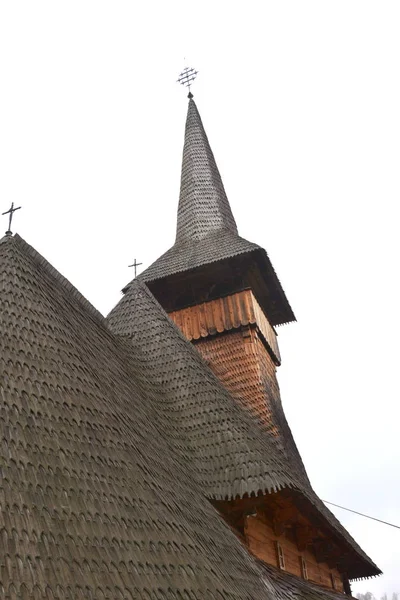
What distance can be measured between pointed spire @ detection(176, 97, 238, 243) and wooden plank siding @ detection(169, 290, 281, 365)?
2655mm

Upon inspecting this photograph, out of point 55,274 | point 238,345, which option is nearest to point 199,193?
point 238,345

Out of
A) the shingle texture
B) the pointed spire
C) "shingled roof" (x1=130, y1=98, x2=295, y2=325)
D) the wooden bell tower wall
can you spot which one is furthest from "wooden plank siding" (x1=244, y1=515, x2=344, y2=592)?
the pointed spire

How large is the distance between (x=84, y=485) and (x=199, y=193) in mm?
11624

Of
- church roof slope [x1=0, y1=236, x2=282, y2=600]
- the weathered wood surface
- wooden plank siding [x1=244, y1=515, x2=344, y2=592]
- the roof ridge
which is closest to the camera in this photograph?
church roof slope [x1=0, y1=236, x2=282, y2=600]

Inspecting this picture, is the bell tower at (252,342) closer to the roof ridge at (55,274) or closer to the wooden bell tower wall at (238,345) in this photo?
the wooden bell tower wall at (238,345)

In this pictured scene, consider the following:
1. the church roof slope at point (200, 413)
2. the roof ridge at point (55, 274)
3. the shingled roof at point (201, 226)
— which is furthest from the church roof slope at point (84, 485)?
the shingled roof at point (201, 226)

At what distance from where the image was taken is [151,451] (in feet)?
17.2

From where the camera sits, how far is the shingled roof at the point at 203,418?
20.0ft

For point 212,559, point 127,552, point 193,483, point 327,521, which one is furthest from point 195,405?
point 127,552

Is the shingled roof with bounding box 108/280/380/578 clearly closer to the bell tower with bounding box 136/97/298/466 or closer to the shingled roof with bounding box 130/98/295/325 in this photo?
the bell tower with bounding box 136/97/298/466

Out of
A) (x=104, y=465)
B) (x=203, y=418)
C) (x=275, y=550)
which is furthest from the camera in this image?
(x=275, y=550)

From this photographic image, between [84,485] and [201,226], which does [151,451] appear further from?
[201,226]

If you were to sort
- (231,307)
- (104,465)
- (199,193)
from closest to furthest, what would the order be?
1. (104,465)
2. (231,307)
3. (199,193)

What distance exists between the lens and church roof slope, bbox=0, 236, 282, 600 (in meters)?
3.20
